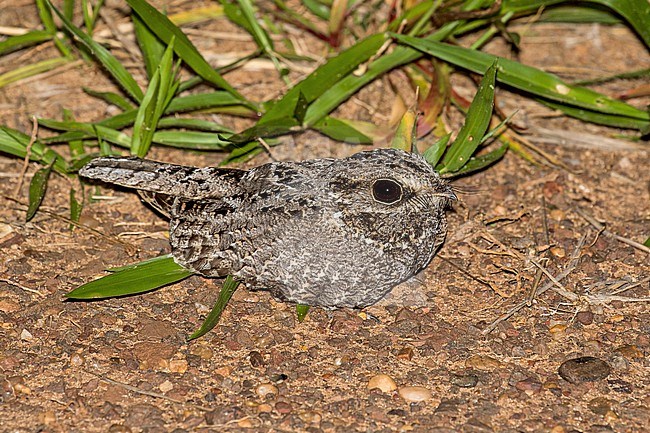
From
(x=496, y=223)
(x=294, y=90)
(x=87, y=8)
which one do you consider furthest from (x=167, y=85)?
(x=496, y=223)

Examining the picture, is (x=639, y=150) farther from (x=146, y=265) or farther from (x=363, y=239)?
(x=146, y=265)

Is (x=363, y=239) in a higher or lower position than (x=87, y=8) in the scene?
lower

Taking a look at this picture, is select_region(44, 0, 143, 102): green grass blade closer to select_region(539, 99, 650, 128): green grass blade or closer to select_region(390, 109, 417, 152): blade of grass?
select_region(390, 109, 417, 152): blade of grass

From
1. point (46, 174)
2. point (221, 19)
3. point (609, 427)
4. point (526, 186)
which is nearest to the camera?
point (609, 427)

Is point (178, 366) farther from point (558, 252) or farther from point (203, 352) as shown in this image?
point (558, 252)

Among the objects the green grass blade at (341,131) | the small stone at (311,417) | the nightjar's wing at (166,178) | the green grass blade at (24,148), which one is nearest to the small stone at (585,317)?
the small stone at (311,417)

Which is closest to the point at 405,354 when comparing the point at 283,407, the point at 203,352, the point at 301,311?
the point at 301,311

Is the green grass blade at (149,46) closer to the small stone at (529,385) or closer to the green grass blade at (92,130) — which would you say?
the green grass blade at (92,130)
